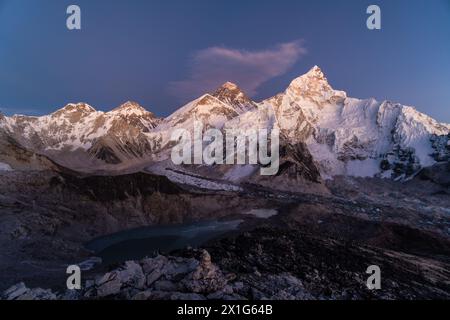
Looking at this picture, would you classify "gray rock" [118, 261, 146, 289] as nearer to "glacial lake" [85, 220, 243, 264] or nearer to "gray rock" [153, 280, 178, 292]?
"gray rock" [153, 280, 178, 292]

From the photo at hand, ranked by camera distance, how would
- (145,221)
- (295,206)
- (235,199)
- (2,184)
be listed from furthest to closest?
(235,199) → (295,206) → (145,221) → (2,184)

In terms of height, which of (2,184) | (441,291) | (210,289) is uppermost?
(2,184)

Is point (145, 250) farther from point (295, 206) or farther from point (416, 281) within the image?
point (295, 206)

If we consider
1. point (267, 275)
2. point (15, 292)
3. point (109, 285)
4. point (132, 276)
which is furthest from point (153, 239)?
point (109, 285)

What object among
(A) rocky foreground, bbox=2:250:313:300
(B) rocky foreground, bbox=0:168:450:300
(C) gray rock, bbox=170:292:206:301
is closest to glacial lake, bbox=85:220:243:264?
(B) rocky foreground, bbox=0:168:450:300

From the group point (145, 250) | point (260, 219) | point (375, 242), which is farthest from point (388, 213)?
point (145, 250)

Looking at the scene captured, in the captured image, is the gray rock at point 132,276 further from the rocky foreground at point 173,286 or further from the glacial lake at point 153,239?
the glacial lake at point 153,239

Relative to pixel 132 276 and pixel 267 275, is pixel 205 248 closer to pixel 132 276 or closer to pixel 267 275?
pixel 267 275

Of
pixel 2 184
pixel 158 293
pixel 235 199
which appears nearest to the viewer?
pixel 158 293

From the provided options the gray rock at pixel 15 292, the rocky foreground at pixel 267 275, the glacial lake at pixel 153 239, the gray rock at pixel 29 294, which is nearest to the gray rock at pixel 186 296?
→ the rocky foreground at pixel 267 275
